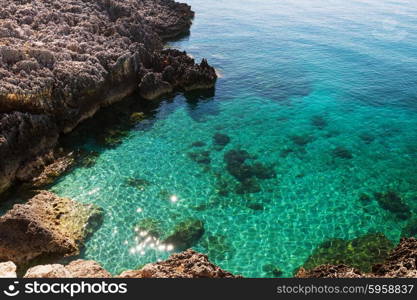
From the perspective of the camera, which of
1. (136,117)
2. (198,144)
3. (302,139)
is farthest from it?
(136,117)

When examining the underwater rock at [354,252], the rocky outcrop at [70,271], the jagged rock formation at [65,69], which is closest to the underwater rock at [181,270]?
the rocky outcrop at [70,271]

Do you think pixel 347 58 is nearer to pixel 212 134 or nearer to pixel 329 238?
pixel 212 134

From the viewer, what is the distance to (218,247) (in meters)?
24.5

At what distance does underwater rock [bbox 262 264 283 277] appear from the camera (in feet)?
75.1

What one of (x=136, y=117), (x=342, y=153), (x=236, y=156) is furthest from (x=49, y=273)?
(x=342, y=153)

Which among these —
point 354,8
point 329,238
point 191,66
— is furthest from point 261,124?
point 354,8

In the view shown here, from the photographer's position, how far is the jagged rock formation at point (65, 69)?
→ 3022 centimetres

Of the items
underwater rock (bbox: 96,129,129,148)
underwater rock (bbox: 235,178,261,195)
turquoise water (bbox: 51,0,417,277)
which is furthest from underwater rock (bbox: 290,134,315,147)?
underwater rock (bbox: 96,129,129,148)

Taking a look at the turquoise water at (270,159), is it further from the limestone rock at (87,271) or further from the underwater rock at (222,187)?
the limestone rock at (87,271)

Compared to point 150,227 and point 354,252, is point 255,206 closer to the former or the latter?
point 354,252

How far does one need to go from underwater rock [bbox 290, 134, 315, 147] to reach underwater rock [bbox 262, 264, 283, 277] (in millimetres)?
16432

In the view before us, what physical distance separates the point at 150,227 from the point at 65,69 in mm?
19799

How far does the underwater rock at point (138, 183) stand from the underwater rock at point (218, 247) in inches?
297

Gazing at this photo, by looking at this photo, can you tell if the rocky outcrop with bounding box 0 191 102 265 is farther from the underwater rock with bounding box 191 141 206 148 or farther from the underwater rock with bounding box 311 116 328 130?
the underwater rock with bounding box 311 116 328 130
